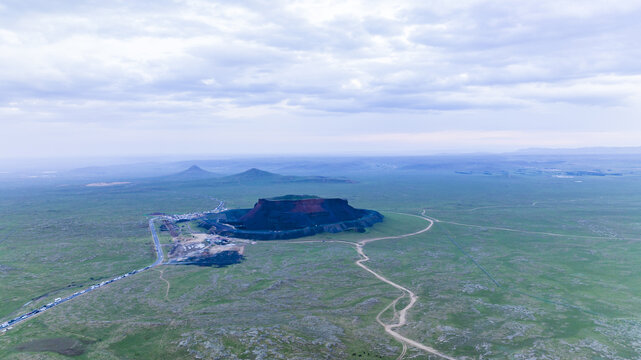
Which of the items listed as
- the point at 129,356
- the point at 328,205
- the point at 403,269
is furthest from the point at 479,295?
the point at 328,205

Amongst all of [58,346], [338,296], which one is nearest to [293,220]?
[338,296]

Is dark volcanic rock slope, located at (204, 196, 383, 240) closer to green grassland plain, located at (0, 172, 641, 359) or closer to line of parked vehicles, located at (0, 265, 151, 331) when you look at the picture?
green grassland plain, located at (0, 172, 641, 359)

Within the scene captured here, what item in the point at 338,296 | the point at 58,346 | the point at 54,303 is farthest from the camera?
the point at 338,296

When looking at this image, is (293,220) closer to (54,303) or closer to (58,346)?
(54,303)

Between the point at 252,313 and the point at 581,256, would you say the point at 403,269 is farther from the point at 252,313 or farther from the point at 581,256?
the point at 581,256

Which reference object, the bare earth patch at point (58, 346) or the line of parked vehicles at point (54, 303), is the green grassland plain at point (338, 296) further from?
the line of parked vehicles at point (54, 303)
